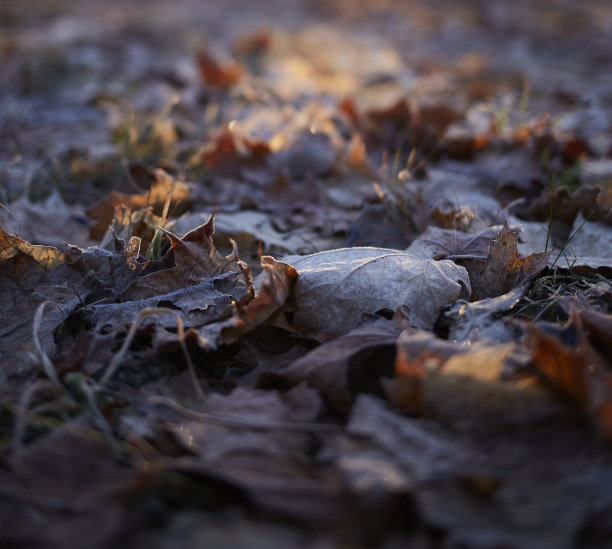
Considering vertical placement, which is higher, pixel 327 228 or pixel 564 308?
pixel 564 308

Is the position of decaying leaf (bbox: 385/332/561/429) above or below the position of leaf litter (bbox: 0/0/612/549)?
above

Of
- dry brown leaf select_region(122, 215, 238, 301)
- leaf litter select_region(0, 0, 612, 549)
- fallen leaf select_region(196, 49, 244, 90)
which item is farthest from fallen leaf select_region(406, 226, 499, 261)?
fallen leaf select_region(196, 49, 244, 90)

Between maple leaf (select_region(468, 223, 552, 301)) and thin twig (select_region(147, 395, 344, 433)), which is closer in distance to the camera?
thin twig (select_region(147, 395, 344, 433))

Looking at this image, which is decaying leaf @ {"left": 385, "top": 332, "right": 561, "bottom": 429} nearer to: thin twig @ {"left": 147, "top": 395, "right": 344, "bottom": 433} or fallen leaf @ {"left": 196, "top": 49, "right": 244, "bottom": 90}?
thin twig @ {"left": 147, "top": 395, "right": 344, "bottom": 433}

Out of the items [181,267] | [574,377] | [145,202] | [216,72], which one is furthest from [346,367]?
[216,72]

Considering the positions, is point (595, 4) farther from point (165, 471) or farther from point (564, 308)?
point (165, 471)

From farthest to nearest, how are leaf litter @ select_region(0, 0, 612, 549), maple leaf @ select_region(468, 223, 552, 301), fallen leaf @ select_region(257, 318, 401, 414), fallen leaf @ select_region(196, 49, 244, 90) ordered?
fallen leaf @ select_region(196, 49, 244, 90) < maple leaf @ select_region(468, 223, 552, 301) < fallen leaf @ select_region(257, 318, 401, 414) < leaf litter @ select_region(0, 0, 612, 549)

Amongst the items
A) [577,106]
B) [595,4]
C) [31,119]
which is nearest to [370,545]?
[577,106]
